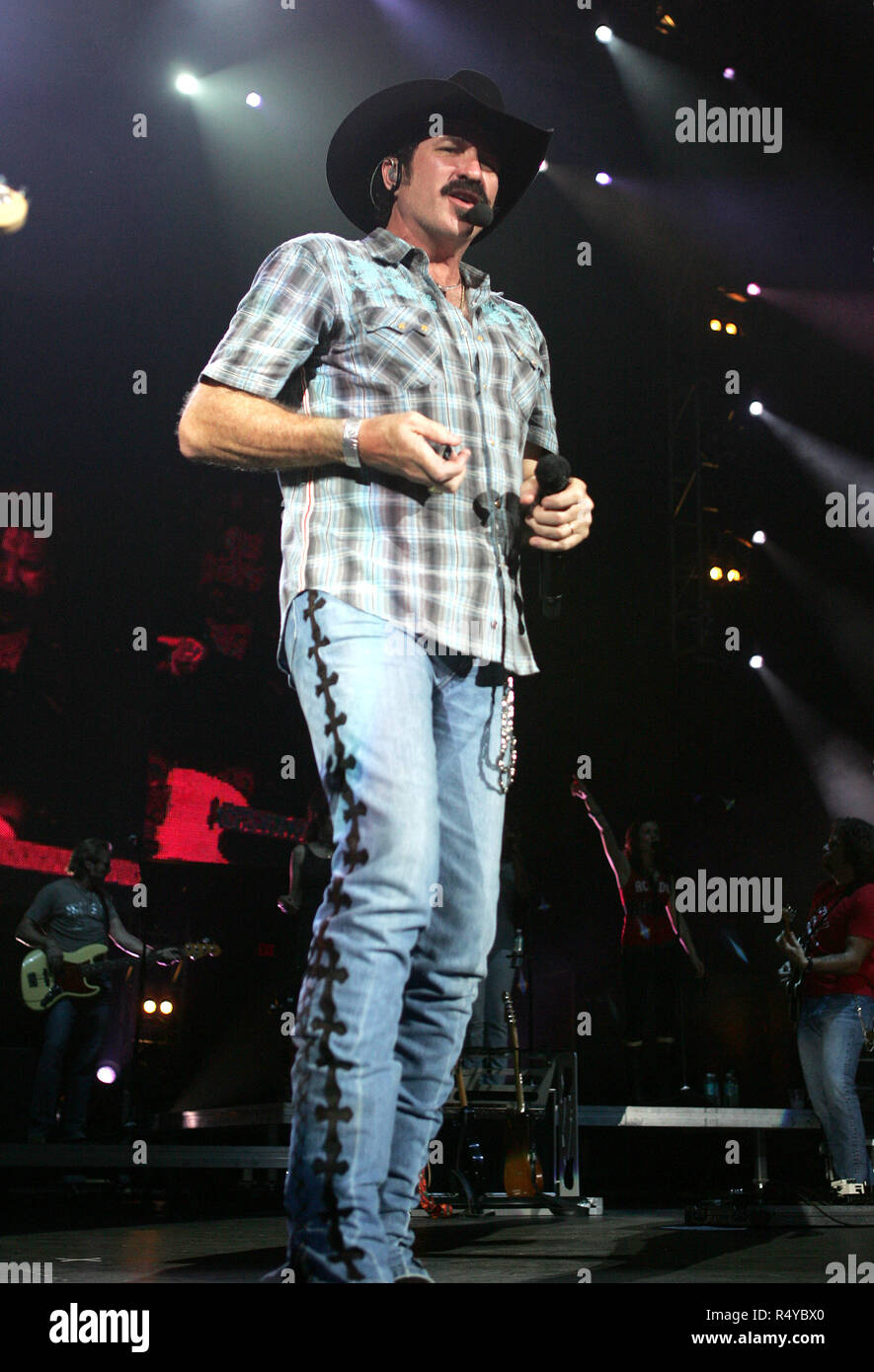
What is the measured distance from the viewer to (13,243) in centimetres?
733

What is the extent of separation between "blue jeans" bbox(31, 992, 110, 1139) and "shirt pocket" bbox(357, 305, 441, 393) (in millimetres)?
5773

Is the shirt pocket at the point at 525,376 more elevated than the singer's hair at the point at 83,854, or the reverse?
the shirt pocket at the point at 525,376

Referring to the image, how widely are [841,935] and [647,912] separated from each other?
2692 millimetres

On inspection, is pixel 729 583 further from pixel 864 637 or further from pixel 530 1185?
pixel 530 1185

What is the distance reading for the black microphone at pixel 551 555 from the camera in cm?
199

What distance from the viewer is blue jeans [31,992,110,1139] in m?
6.73

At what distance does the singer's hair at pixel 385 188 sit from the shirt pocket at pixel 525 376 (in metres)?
0.37

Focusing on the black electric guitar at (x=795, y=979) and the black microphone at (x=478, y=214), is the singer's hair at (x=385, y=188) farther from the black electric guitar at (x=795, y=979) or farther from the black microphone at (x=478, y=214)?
the black electric guitar at (x=795, y=979)

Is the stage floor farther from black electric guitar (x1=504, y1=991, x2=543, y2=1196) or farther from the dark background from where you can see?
the dark background

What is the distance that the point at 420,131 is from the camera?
225cm

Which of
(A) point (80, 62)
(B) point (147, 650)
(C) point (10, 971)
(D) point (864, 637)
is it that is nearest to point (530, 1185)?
(C) point (10, 971)

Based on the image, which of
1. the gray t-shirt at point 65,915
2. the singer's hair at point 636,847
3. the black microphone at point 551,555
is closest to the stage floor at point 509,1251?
the black microphone at point 551,555

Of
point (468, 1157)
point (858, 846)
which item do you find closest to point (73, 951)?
point (468, 1157)

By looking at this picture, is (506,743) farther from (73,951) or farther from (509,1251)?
(73,951)
